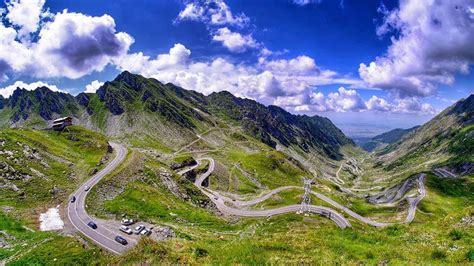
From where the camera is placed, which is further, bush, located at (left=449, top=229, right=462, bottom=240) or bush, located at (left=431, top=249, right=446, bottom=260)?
bush, located at (left=449, top=229, right=462, bottom=240)

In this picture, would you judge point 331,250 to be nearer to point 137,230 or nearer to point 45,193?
point 137,230

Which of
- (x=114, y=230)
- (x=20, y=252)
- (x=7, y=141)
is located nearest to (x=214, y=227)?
(x=114, y=230)

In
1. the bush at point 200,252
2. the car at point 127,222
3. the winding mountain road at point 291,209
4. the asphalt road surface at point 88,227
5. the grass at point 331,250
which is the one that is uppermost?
the grass at point 331,250

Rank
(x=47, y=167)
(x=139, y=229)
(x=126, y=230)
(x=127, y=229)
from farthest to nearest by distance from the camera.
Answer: (x=47, y=167), (x=139, y=229), (x=127, y=229), (x=126, y=230)

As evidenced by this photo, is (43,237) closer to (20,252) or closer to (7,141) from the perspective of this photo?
(20,252)

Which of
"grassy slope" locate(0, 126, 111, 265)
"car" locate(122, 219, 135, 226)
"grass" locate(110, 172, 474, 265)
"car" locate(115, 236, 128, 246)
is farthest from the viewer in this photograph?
"car" locate(122, 219, 135, 226)

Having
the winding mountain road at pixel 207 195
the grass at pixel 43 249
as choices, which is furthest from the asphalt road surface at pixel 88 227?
the grass at pixel 43 249

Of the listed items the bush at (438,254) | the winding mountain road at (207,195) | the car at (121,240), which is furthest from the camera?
the winding mountain road at (207,195)

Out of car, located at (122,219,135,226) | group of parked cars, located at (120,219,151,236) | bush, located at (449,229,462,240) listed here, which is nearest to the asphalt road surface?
group of parked cars, located at (120,219,151,236)

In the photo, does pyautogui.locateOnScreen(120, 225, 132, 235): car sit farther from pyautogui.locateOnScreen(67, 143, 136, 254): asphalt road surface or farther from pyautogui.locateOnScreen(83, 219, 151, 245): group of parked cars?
pyautogui.locateOnScreen(67, 143, 136, 254): asphalt road surface

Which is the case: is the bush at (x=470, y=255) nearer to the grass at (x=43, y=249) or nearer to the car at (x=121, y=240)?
the grass at (x=43, y=249)

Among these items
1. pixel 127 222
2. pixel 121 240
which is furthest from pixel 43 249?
pixel 127 222

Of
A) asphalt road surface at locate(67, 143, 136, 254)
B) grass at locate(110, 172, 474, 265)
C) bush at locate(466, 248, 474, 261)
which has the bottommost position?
asphalt road surface at locate(67, 143, 136, 254)
